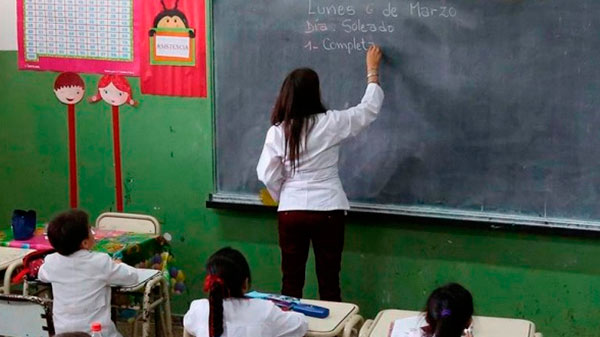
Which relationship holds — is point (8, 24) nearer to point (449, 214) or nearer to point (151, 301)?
point (151, 301)

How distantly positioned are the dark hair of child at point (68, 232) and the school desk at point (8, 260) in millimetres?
446

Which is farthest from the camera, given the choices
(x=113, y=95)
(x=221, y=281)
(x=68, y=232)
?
(x=113, y=95)

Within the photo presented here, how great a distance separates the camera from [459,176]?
13.5ft

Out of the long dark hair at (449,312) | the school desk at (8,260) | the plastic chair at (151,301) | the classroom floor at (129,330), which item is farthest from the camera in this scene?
the classroom floor at (129,330)

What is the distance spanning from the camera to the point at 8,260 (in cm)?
387

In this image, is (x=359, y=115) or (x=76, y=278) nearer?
(x=76, y=278)

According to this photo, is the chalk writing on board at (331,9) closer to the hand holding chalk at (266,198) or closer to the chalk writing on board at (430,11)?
the chalk writing on board at (430,11)

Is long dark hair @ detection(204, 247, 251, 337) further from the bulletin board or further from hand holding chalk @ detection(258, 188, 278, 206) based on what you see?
the bulletin board

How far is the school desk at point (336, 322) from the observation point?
2970 millimetres

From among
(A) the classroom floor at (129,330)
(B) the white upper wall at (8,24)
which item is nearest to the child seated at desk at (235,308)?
(A) the classroom floor at (129,330)

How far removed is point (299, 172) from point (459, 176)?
29.8 inches

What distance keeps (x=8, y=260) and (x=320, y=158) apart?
143 centimetres

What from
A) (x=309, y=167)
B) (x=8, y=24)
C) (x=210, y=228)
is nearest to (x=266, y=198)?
(x=210, y=228)

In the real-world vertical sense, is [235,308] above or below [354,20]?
below
